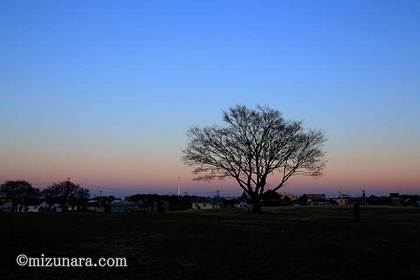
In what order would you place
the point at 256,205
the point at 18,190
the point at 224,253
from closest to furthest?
1. the point at 224,253
2. the point at 256,205
3. the point at 18,190

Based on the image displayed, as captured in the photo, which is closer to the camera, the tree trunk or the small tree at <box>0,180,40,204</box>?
the tree trunk

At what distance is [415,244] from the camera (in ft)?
54.6

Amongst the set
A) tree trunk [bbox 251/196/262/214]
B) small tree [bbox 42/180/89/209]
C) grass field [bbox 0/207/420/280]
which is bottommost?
grass field [bbox 0/207/420/280]

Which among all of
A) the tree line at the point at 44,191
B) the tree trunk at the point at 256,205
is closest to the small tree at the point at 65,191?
the tree line at the point at 44,191

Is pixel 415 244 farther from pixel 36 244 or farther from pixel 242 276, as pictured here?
pixel 36 244

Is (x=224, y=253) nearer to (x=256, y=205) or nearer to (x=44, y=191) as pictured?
(x=256, y=205)

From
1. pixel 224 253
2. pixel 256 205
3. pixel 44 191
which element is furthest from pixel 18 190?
pixel 224 253

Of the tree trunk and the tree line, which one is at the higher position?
the tree line

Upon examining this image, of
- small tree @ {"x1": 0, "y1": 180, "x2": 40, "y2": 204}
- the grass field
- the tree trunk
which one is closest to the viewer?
the grass field

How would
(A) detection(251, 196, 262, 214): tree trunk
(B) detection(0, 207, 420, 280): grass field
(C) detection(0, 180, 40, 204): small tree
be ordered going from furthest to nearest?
(C) detection(0, 180, 40, 204): small tree, (A) detection(251, 196, 262, 214): tree trunk, (B) detection(0, 207, 420, 280): grass field

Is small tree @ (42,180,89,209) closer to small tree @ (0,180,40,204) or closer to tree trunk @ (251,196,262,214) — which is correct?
small tree @ (0,180,40,204)

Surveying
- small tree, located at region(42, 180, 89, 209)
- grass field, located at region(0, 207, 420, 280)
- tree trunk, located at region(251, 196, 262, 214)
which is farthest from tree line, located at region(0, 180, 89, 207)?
grass field, located at region(0, 207, 420, 280)

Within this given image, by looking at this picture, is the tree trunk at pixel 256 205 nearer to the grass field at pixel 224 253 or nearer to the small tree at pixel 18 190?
the grass field at pixel 224 253

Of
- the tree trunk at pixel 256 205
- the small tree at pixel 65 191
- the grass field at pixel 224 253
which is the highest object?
the small tree at pixel 65 191
